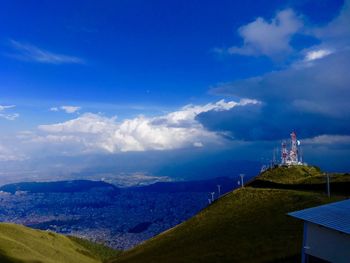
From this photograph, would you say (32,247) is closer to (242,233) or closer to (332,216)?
(242,233)

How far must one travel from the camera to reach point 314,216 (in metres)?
39.8

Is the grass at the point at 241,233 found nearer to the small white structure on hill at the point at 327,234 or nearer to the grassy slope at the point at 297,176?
the small white structure on hill at the point at 327,234

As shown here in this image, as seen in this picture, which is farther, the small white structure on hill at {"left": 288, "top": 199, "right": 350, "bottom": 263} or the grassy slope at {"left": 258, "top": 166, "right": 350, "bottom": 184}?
the grassy slope at {"left": 258, "top": 166, "right": 350, "bottom": 184}

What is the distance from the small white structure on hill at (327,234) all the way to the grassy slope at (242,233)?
764 centimetres

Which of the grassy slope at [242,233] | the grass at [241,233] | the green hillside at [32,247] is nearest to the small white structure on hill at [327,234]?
the grassy slope at [242,233]

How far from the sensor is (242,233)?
7825cm

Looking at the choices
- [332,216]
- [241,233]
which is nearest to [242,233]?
[241,233]

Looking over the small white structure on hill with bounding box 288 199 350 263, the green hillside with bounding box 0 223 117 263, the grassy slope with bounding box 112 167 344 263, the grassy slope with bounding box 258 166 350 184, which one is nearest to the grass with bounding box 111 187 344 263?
the grassy slope with bounding box 112 167 344 263

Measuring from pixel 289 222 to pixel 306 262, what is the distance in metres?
36.4

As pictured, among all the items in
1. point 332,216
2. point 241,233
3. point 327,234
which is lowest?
point 241,233

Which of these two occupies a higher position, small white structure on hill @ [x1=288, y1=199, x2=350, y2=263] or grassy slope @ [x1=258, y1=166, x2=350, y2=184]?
grassy slope @ [x1=258, y1=166, x2=350, y2=184]

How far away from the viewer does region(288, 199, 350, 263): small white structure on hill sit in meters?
36.4

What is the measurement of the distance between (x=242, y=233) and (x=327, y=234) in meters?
41.3

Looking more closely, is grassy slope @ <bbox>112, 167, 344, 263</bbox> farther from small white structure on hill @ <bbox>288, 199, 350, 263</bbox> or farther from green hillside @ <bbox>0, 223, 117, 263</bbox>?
green hillside @ <bbox>0, 223, 117, 263</bbox>
